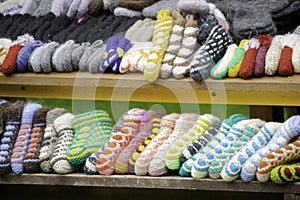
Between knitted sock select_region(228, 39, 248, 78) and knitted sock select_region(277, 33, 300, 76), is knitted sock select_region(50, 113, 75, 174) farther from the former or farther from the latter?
knitted sock select_region(277, 33, 300, 76)

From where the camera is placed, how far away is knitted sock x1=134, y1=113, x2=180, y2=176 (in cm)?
330

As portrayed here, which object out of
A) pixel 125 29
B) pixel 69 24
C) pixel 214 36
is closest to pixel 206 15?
pixel 214 36

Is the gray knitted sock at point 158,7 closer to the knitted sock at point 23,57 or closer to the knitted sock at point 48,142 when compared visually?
the knitted sock at point 23,57

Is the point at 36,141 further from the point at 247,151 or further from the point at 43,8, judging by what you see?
the point at 43,8

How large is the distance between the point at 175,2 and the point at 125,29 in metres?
0.35

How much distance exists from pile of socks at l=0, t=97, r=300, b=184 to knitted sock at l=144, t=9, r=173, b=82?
42 centimetres

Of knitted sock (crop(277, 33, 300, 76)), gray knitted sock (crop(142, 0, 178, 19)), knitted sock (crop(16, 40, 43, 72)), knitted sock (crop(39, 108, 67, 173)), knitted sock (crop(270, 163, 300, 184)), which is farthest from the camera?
gray knitted sock (crop(142, 0, 178, 19))

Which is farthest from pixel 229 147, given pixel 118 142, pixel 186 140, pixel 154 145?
pixel 118 142

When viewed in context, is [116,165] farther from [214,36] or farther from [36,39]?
[36,39]

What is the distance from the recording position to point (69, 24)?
4.52 m

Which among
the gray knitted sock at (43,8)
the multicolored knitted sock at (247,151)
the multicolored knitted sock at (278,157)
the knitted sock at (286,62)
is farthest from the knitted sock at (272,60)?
the gray knitted sock at (43,8)

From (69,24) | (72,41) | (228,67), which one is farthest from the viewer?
(69,24)

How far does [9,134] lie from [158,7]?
4.23 feet

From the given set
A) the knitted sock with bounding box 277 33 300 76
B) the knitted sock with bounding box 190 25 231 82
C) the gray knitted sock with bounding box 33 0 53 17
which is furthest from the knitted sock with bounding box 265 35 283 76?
the gray knitted sock with bounding box 33 0 53 17
